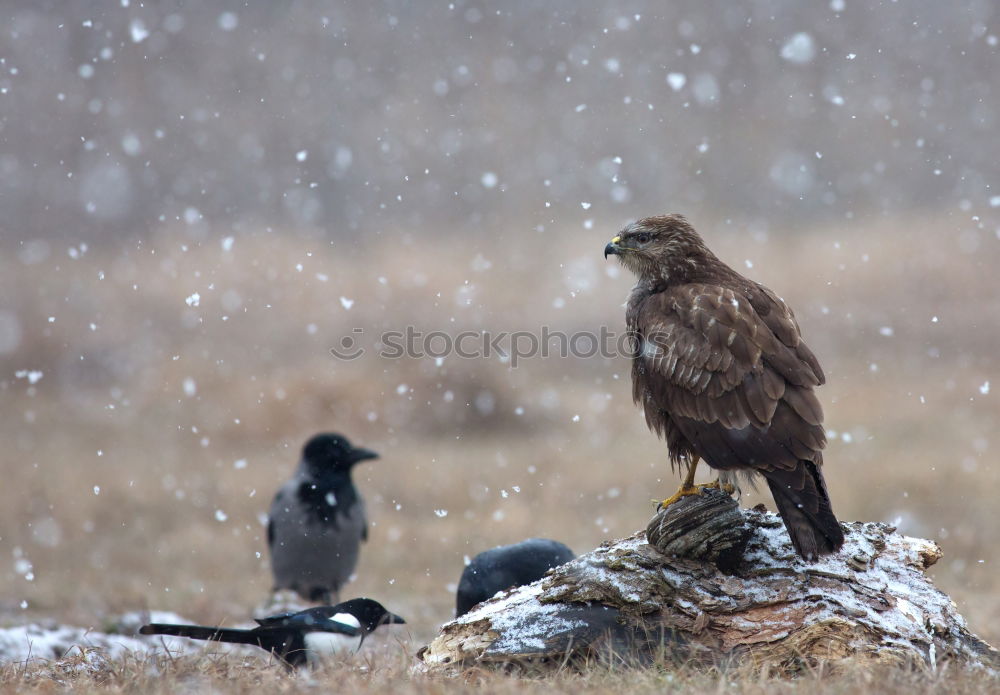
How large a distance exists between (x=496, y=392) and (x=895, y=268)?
6.67 m

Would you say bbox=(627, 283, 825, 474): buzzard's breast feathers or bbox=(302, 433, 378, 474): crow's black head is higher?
bbox=(302, 433, 378, 474): crow's black head

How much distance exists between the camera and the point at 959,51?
21234mm

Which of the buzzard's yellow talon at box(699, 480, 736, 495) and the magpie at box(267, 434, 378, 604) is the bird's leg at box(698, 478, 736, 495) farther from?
the magpie at box(267, 434, 378, 604)

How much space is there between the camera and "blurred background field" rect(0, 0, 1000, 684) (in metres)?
10.3

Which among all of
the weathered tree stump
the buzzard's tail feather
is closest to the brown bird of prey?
the buzzard's tail feather

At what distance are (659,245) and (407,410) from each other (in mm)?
8146

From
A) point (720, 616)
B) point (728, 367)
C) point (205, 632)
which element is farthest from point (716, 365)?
point (205, 632)

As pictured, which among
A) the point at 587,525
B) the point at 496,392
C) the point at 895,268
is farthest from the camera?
the point at 895,268

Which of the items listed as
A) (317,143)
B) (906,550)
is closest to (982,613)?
(906,550)

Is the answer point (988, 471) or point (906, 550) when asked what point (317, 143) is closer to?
point (988, 471)

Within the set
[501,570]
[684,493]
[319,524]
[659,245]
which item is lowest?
[501,570]

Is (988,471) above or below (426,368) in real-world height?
below

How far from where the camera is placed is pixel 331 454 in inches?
318

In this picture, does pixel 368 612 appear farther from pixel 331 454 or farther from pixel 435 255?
pixel 435 255
